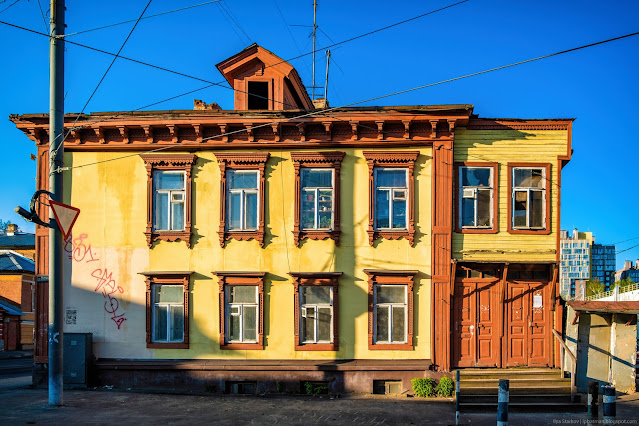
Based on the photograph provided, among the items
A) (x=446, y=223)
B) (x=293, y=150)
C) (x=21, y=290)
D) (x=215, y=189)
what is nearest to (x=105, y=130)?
(x=215, y=189)

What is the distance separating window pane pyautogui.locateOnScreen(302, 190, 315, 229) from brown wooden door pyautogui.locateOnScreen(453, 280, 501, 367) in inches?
179

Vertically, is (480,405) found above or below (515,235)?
below

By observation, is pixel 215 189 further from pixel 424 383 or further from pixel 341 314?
pixel 424 383

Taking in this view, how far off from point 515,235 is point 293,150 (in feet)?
22.5

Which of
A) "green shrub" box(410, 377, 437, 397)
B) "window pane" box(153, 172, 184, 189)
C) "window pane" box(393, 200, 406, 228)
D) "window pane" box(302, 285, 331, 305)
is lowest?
"green shrub" box(410, 377, 437, 397)

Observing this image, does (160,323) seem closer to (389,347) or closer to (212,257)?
(212,257)

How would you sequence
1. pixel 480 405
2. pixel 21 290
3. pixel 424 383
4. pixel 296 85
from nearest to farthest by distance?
pixel 480 405, pixel 424 383, pixel 296 85, pixel 21 290

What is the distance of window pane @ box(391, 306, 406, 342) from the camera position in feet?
51.5

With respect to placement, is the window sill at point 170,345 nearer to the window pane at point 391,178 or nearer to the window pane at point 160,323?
the window pane at point 160,323

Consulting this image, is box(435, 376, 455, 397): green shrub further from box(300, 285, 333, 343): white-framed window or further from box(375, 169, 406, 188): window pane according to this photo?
box(375, 169, 406, 188): window pane

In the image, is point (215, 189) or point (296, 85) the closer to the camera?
point (215, 189)

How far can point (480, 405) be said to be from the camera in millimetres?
13336

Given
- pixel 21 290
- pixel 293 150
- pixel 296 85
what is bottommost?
pixel 21 290

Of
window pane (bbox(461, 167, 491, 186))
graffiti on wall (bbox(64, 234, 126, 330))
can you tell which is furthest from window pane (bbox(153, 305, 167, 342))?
window pane (bbox(461, 167, 491, 186))
